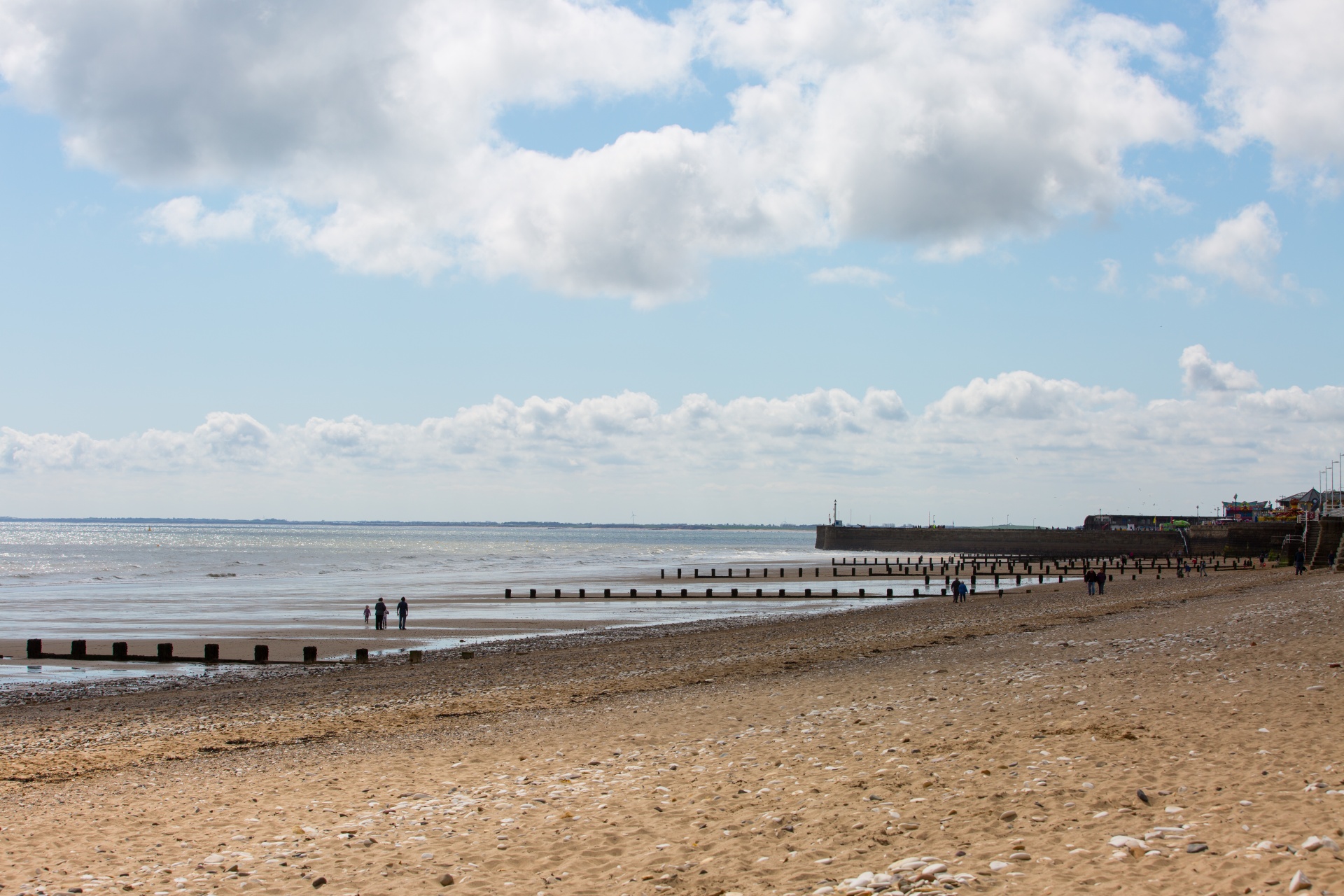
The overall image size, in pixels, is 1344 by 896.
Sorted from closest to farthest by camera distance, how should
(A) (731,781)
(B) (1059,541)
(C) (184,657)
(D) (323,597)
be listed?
(A) (731,781) < (C) (184,657) < (D) (323,597) < (B) (1059,541)

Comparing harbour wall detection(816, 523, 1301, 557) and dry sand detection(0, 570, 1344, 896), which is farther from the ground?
dry sand detection(0, 570, 1344, 896)

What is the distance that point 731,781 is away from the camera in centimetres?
1091

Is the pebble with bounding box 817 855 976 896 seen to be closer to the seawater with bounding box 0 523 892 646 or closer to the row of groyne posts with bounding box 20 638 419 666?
the row of groyne posts with bounding box 20 638 419 666

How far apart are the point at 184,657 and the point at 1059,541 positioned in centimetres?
13845

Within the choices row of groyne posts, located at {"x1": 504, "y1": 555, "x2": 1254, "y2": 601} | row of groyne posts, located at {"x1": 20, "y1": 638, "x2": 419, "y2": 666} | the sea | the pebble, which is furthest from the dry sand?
row of groyne posts, located at {"x1": 504, "y1": 555, "x2": 1254, "y2": 601}

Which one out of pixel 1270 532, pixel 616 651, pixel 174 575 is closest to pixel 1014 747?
pixel 616 651

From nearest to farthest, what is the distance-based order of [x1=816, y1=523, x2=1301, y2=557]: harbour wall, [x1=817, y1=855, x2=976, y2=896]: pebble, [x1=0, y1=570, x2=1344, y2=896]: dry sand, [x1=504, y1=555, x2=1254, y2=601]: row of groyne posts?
[x1=817, y1=855, x2=976, y2=896]: pebble
[x1=0, y1=570, x2=1344, y2=896]: dry sand
[x1=504, y1=555, x2=1254, y2=601]: row of groyne posts
[x1=816, y1=523, x2=1301, y2=557]: harbour wall

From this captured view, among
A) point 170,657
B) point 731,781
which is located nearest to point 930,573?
point 170,657

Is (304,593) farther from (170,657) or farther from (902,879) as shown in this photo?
Result: (902,879)

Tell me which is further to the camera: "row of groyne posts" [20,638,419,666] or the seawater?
the seawater

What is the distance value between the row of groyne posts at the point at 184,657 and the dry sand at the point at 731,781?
6811 millimetres

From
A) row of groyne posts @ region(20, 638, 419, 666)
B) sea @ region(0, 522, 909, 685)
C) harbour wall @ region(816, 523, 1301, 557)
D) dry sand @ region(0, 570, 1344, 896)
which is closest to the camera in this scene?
dry sand @ region(0, 570, 1344, 896)

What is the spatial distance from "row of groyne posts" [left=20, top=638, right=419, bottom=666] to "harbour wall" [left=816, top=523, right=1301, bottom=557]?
326 feet

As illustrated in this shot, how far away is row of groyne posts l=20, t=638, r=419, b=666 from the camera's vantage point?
28.3 m
